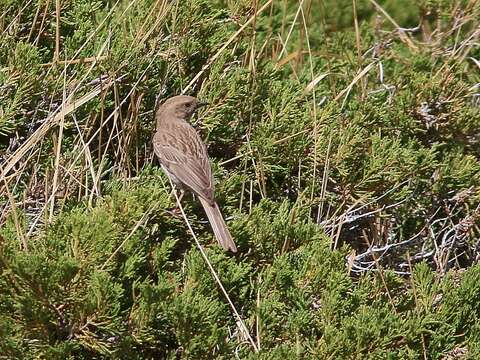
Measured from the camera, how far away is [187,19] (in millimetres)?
6785

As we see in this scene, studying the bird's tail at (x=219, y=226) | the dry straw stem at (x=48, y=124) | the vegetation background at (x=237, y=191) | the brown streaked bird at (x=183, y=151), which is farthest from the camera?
the brown streaked bird at (x=183, y=151)

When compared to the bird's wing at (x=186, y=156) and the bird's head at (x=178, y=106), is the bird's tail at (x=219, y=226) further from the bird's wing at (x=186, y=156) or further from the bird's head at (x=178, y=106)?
the bird's head at (x=178, y=106)

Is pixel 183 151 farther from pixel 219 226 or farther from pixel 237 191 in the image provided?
pixel 219 226

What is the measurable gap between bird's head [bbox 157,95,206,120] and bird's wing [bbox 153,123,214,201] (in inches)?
3.3

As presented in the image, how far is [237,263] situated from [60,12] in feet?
6.86

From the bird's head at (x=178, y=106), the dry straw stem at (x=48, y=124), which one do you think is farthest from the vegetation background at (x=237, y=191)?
the bird's head at (x=178, y=106)

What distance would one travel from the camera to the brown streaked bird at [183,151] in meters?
6.02

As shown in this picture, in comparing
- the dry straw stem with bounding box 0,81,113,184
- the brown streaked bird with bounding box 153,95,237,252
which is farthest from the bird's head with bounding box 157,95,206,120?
the dry straw stem with bounding box 0,81,113,184

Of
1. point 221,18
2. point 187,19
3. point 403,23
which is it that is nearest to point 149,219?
point 187,19

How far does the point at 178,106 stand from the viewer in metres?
6.46

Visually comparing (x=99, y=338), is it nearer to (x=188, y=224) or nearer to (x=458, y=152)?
(x=188, y=224)

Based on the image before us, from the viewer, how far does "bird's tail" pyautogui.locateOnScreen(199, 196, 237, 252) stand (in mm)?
5621

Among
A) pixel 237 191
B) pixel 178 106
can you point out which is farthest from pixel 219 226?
pixel 178 106

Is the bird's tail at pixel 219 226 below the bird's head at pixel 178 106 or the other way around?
below
